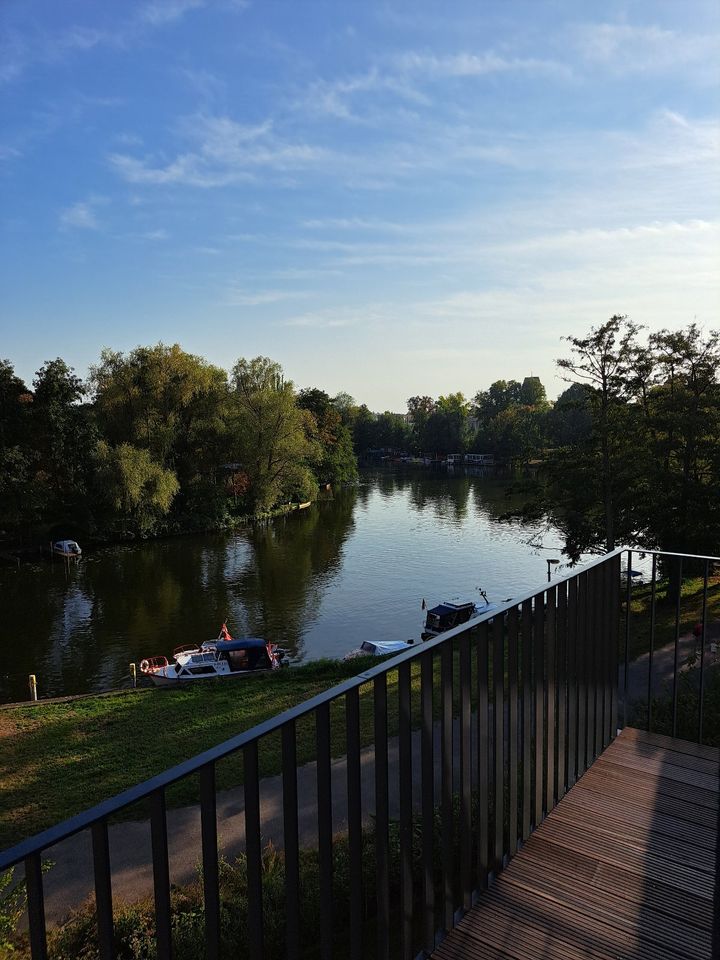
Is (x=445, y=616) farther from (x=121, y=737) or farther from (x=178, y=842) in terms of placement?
(x=178, y=842)

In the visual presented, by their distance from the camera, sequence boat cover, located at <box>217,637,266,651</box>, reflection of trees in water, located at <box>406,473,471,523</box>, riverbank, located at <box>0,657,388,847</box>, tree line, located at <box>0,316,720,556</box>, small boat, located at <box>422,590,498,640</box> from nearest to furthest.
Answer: riverbank, located at <box>0,657,388,847</box> → boat cover, located at <box>217,637,266,651</box> → tree line, located at <box>0,316,720,556</box> → small boat, located at <box>422,590,498,640</box> → reflection of trees in water, located at <box>406,473,471,523</box>

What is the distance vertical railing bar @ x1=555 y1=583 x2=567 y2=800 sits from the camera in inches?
93.7

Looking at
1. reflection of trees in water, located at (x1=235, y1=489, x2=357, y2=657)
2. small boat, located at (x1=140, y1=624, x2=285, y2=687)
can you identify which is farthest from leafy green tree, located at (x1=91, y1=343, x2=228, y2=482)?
small boat, located at (x1=140, y1=624, x2=285, y2=687)

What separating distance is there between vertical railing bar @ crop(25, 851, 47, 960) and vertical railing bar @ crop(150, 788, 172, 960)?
0.16 m

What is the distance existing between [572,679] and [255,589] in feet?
65.0

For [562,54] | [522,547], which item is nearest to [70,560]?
[522,547]

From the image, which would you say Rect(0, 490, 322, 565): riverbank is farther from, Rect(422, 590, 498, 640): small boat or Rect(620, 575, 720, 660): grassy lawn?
Rect(620, 575, 720, 660): grassy lawn

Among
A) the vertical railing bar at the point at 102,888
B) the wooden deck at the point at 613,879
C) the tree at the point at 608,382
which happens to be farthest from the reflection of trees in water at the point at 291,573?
the vertical railing bar at the point at 102,888

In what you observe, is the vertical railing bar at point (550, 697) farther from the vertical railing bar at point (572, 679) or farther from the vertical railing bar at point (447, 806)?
the vertical railing bar at point (447, 806)

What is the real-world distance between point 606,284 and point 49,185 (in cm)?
1494

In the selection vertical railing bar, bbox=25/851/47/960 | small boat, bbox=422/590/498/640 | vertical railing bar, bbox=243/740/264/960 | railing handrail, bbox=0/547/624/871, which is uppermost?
railing handrail, bbox=0/547/624/871

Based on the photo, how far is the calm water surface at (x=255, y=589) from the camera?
53.4 feet

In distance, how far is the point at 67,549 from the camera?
2642 cm

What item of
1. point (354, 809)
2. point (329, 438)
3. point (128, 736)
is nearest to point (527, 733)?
point (354, 809)
